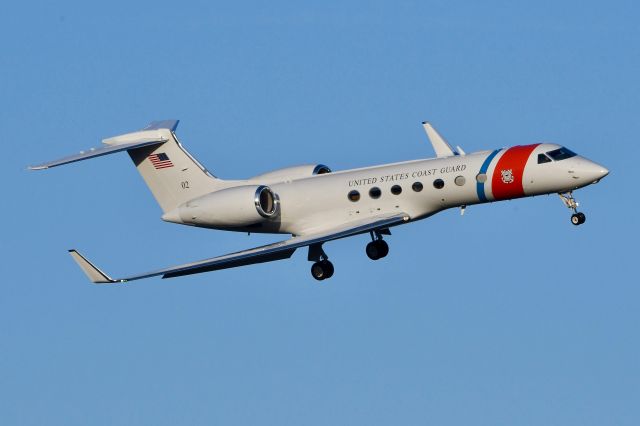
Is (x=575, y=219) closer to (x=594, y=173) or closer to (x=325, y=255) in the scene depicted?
(x=594, y=173)

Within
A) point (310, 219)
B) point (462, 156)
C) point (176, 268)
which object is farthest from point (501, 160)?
point (176, 268)

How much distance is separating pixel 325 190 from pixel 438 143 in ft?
10.8

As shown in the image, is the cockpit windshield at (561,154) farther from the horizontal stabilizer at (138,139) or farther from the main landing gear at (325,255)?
the horizontal stabilizer at (138,139)

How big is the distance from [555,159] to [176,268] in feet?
33.5

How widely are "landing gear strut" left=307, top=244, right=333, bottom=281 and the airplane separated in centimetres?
3

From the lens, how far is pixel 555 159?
39.8 metres

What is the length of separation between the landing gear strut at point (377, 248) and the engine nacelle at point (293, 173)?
2400 millimetres

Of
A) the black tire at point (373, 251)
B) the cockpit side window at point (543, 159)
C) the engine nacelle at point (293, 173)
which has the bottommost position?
the black tire at point (373, 251)

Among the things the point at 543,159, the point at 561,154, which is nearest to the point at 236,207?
the point at 543,159

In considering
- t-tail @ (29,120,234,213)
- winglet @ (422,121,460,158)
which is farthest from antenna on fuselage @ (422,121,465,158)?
t-tail @ (29,120,234,213)

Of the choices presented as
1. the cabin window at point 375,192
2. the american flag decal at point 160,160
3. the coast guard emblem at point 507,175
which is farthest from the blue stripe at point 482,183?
the american flag decal at point 160,160

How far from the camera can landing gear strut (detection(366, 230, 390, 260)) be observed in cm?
4200

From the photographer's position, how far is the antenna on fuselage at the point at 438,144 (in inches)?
1626

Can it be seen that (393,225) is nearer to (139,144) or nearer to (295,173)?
(295,173)
